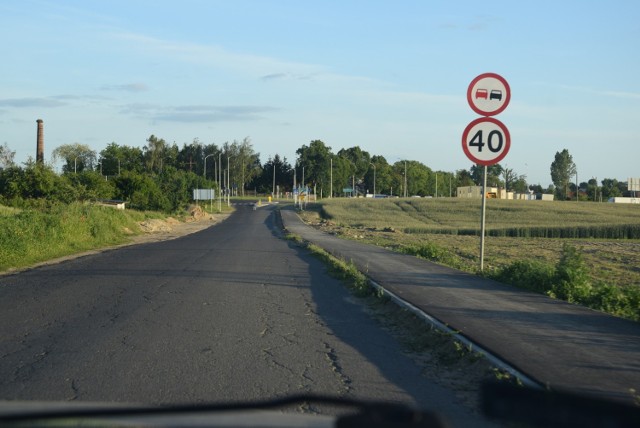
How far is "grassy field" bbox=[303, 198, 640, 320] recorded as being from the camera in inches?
1609

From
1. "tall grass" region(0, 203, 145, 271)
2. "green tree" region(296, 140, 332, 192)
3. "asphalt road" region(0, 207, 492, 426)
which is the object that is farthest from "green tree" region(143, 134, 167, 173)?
"asphalt road" region(0, 207, 492, 426)

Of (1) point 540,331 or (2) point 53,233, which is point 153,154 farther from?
(1) point 540,331

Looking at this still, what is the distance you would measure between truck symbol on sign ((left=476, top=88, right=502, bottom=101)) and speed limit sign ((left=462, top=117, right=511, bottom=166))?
1.27 feet

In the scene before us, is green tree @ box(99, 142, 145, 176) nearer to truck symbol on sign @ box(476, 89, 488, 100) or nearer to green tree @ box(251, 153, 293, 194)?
green tree @ box(251, 153, 293, 194)

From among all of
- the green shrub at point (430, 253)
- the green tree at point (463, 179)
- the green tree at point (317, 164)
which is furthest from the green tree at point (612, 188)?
the green shrub at point (430, 253)

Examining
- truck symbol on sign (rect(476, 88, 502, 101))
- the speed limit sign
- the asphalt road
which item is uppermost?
truck symbol on sign (rect(476, 88, 502, 101))

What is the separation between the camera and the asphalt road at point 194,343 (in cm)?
664

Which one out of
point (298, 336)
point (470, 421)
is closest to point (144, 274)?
point (298, 336)

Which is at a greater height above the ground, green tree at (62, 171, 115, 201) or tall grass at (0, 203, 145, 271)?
green tree at (62, 171, 115, 201)

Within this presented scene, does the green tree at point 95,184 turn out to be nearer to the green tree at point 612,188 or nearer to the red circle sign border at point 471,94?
the red circle sign border at point 471,94

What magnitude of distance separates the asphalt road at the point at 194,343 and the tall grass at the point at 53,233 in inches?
223

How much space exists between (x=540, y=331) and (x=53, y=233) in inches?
860

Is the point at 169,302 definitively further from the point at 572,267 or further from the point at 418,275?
the point at 572,267

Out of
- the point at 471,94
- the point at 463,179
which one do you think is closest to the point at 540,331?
the point at 471,94
